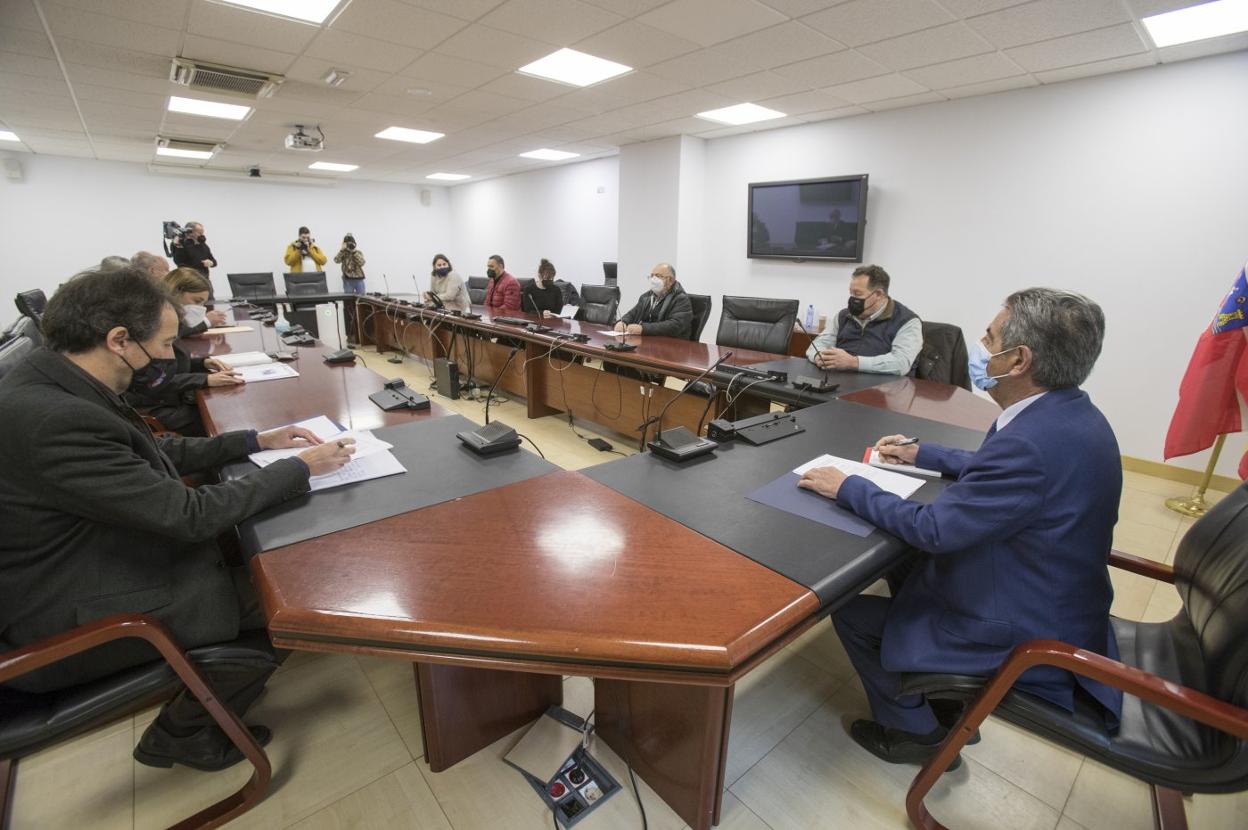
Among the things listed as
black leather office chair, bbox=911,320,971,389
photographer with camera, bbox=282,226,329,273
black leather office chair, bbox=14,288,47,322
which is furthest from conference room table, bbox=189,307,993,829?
photographer with camera, bbox=282,226,329,273

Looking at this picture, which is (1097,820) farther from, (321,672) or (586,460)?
Answer: (586,460)

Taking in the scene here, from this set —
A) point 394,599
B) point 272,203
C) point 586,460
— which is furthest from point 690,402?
point 272,203

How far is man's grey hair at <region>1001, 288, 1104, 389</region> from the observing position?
1.10m

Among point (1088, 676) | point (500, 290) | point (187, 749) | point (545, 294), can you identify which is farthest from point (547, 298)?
point (1088, 676)

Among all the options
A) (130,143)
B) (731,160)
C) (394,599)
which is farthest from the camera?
(130,143)

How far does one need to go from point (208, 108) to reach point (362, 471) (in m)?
5.40

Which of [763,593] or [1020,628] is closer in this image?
[763,593]

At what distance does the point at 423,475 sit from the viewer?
53.4 inches

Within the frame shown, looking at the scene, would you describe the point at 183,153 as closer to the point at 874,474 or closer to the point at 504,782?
the point at 504,782

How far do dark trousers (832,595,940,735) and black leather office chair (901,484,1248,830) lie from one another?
0.61ft

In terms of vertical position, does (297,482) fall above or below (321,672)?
above

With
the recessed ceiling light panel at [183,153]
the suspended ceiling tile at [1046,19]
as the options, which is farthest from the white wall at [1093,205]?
the recessed ceiling light panel at [183,153]

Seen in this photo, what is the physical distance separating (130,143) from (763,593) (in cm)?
894

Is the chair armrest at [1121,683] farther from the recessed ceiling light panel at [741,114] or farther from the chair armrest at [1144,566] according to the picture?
the recessed ceiling light panel at [741,114]
